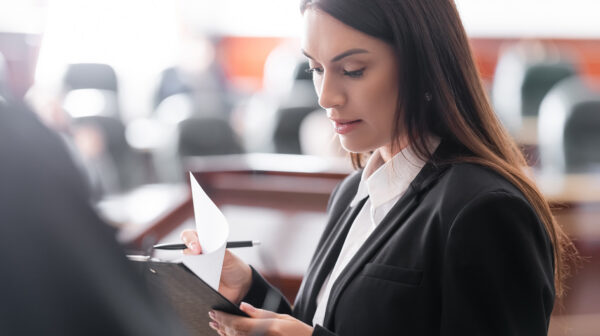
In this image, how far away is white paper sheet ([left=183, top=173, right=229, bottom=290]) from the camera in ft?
3.39

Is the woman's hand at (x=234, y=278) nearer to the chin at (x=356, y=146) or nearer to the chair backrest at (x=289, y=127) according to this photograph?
the chin at (x=356, y=146)

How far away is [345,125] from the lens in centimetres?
112

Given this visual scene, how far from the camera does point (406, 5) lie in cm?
102

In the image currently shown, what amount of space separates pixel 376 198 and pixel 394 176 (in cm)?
6

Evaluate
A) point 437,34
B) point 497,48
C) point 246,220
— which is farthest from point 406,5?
point 497,48

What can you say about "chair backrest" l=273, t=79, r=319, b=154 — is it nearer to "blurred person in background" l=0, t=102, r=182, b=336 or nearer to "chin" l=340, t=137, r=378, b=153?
"chin" l=340, t=137, r=378, b=153

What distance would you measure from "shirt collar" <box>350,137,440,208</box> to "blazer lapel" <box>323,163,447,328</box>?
40mm

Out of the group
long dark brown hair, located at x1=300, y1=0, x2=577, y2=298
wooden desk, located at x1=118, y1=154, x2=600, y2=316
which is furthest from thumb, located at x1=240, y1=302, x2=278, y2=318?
wooden desk, located at x1=118, y1=154, x2=600, y2=316

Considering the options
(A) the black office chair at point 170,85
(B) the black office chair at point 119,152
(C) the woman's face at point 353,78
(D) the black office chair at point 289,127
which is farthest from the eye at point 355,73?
(A) the black office chair at point 170,85

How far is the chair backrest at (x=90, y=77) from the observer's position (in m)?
5.58

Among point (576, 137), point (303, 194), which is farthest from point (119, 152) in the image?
point (576, 137)

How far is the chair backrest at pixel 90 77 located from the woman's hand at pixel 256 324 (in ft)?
16.3

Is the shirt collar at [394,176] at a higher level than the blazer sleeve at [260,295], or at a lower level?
higher

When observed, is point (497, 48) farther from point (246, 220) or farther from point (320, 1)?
point (320, 1)
